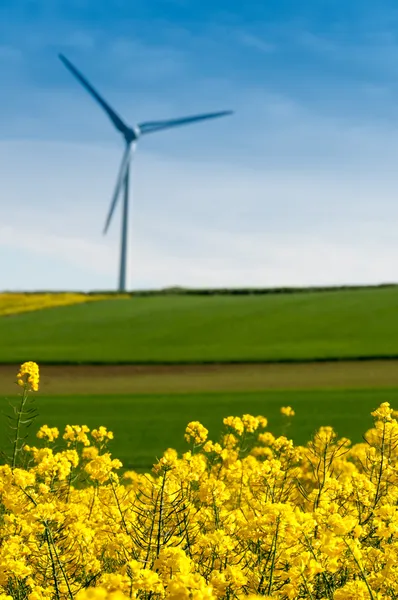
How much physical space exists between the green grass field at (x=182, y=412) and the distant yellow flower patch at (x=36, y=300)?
4356 centimetres

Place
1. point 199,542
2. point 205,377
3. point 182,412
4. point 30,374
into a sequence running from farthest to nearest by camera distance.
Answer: point 205,377, point 182,412, point 30,374, point 199,542

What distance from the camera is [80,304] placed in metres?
69.1

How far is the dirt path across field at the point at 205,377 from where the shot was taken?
2866 cm

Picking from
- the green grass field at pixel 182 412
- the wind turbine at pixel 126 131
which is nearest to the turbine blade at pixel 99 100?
the wind turbine at pixel 126 131

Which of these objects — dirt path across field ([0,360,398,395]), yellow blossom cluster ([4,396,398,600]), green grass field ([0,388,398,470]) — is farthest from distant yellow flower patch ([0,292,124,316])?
yellow blossom cluster ([4,396,398,600])

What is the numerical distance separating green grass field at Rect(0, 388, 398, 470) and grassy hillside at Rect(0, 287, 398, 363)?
35.8ft

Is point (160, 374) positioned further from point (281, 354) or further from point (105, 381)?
point (281, 354)

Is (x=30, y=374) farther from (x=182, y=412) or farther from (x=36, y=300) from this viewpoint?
(x=36, y=300)

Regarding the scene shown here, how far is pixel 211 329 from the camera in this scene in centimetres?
5066

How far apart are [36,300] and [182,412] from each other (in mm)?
54809

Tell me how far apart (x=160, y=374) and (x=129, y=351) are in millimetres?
8490

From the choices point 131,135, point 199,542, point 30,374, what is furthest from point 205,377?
point 131,135

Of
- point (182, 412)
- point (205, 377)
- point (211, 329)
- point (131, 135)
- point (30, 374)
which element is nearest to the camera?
point (30, 374)

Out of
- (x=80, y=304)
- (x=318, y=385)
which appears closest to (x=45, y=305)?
(x=80, y=304)
